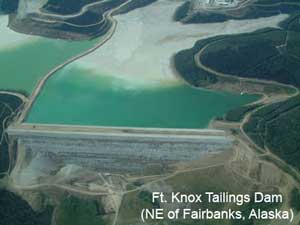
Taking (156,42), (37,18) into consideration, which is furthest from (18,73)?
(156,42)

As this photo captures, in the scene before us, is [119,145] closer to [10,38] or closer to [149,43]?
[149,43]

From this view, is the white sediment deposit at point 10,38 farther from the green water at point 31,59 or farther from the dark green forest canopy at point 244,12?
the dark green forest canopy at point 244,12

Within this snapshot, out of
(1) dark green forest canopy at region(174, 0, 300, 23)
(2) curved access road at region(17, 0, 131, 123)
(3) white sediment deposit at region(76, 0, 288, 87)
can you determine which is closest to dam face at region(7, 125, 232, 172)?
(2) curved access road at region(17, 0, 131, 123)

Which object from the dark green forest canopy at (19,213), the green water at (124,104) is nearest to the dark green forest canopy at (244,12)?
the green water at (124,104)

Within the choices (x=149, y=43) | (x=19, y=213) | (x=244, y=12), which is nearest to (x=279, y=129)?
(x=149, y=43)

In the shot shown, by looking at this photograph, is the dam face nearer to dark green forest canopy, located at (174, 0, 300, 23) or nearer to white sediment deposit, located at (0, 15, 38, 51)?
white sediment deposit, located at (0, 15, 38, 51)

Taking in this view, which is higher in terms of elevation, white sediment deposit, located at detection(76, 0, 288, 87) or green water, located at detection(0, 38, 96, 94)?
white sediment deposit, located at detection(76, 0, 288, 87)
